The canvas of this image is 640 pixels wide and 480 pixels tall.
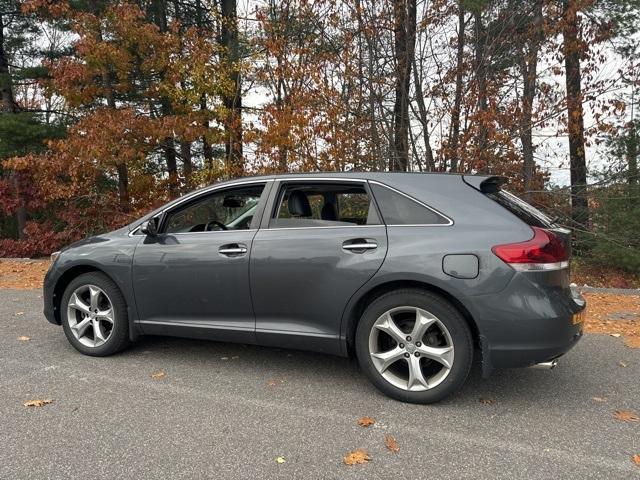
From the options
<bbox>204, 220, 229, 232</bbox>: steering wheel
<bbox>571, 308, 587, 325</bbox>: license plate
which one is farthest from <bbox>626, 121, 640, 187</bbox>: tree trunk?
<bbox>204, 220, 229, 232</bbox>: steering wheel

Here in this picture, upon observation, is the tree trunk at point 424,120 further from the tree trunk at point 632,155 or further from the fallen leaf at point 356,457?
the fallen leaf at point 356,457

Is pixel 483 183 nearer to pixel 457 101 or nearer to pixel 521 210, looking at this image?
pixel 521 210

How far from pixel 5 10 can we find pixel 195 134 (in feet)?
28.4

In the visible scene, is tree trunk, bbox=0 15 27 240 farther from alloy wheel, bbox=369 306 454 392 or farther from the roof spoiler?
the roof spoiler

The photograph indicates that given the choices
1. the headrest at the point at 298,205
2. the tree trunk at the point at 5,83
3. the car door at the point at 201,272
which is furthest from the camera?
the tree trunk at the point at 5,83

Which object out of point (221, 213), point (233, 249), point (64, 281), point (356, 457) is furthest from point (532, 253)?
point (64, 281)

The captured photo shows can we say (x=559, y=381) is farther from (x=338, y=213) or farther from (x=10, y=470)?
(x=10, y=470)

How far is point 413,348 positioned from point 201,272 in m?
1.80

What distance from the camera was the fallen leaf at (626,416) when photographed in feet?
11.1

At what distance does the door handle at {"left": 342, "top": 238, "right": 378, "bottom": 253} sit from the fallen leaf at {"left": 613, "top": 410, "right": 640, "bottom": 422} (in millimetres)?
1967

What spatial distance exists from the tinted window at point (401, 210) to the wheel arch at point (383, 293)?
44cm

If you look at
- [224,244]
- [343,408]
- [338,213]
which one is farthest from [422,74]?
[343,408]

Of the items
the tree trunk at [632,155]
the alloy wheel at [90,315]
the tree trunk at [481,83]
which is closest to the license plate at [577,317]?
the alloy wheel at [90,315]

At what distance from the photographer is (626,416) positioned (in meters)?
3.44
